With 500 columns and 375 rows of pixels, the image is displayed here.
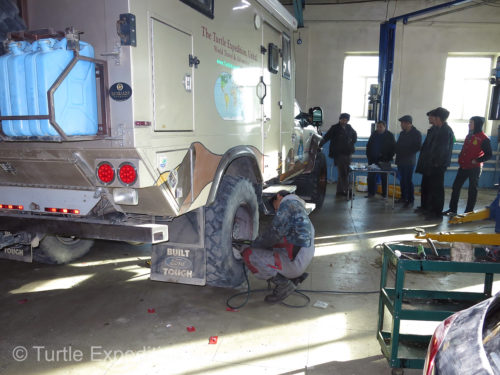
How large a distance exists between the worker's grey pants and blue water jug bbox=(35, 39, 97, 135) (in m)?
2.00

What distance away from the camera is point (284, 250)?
3785 millimetres

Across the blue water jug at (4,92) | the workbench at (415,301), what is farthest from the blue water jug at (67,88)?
the workbench at (415,301)

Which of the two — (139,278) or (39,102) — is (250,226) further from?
(39,102)

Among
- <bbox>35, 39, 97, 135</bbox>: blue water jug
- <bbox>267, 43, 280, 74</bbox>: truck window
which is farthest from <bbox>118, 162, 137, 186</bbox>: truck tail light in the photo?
<bbox>267, 43, 280, 74</bbox>: truck window

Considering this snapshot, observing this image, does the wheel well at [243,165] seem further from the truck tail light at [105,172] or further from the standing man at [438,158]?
the standing man at [438,158]

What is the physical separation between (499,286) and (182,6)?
4197mm

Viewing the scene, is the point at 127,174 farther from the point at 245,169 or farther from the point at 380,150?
the point at 380,150

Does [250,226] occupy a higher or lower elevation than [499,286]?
higher

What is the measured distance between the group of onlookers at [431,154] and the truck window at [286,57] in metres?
3.30

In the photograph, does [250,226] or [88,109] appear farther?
[250,226]

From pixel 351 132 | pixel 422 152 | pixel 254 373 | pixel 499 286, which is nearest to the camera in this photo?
pixel 254 373

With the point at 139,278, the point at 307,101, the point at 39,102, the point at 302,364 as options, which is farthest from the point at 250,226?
the point at 307,101

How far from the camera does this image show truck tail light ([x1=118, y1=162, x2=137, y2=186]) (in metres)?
2.47

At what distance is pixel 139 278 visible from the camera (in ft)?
14.3
